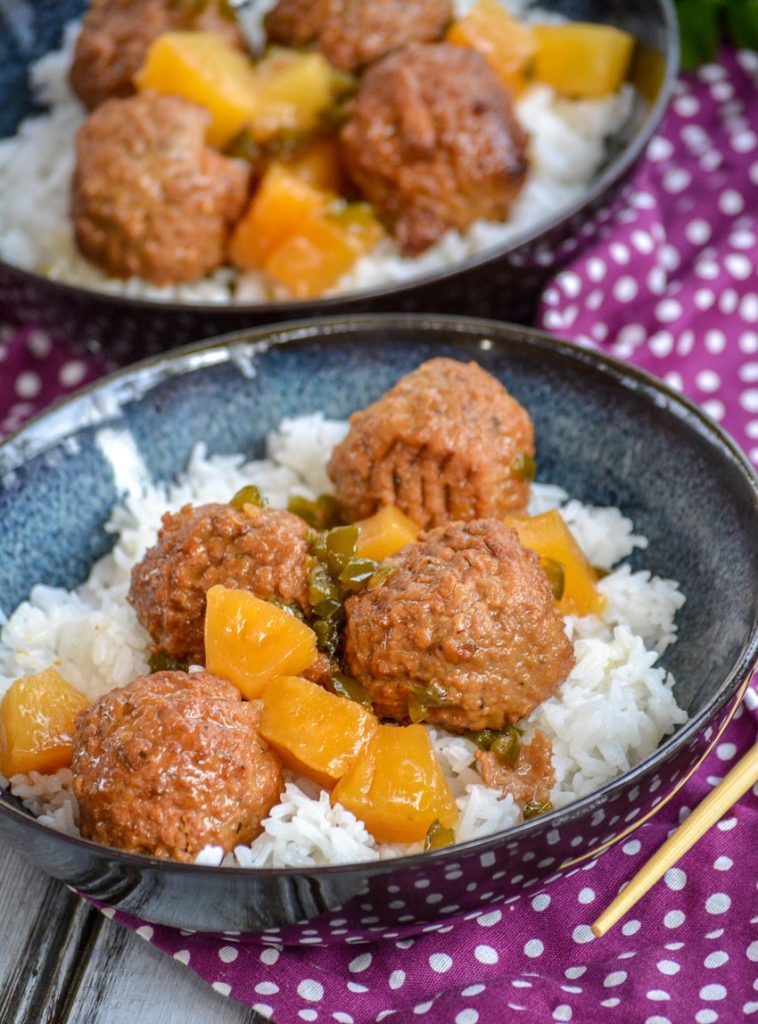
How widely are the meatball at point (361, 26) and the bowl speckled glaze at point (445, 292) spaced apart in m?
0.97

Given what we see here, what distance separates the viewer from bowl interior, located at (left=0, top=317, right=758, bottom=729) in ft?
12.3

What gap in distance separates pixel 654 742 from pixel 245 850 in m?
1.10

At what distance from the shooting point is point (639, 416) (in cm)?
396

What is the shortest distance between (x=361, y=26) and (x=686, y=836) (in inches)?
153

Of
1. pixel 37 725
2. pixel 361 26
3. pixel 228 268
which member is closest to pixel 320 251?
pixel 228 268

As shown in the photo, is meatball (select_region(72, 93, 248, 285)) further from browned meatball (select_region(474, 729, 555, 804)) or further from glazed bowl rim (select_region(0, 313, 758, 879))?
browned meatball (select_region(474, 729, 555, 804))

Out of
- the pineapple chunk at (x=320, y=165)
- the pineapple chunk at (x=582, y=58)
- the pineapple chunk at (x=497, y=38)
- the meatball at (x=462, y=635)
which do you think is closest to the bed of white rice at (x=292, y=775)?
the meatball at (x=462, y=635)

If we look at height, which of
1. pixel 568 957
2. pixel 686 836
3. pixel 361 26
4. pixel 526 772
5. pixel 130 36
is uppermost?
pixel 130 36

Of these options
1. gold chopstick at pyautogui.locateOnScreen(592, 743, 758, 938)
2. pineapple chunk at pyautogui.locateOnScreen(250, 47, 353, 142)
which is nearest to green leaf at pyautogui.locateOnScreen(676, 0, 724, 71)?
pineapple chunk at pyautogui.locateOnScreen(250, 47, 353, 142)

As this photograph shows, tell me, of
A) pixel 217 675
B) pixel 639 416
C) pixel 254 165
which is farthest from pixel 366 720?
pixel 254 165

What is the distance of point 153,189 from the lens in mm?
5062

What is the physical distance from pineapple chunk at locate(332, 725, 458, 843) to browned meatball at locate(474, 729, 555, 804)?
12cm

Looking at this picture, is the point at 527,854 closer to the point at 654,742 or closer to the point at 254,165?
the point at 654,742

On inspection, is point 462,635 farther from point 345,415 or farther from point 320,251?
point 320,251
